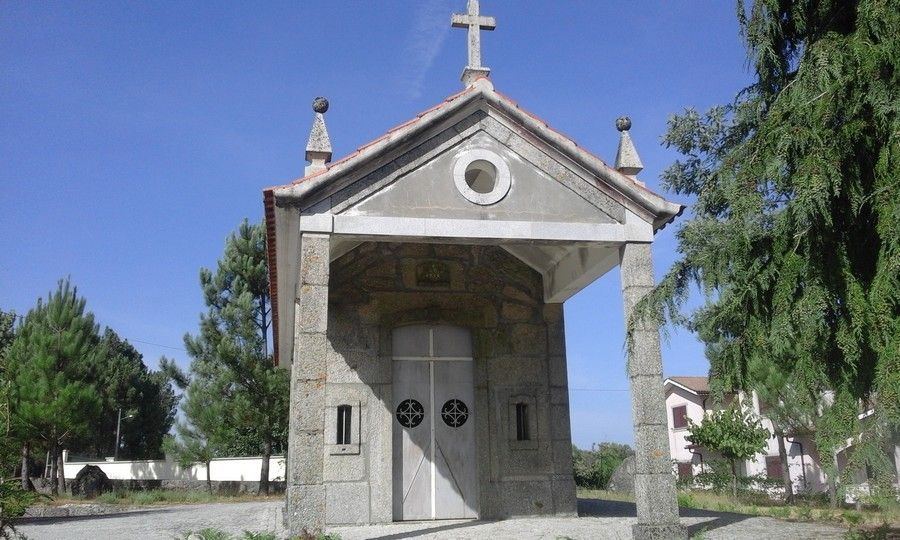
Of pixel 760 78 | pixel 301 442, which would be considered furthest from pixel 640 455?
pixel 760 78

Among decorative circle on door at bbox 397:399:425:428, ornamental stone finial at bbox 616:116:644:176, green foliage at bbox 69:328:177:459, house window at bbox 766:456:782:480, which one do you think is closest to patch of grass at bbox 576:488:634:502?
decorative circle on door at bbox 397:399:425:428

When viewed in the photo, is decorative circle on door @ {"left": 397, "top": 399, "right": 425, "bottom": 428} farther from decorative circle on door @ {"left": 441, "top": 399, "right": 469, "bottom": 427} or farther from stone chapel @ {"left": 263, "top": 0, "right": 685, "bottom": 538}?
decorative circle on door @ {"left": 441, "top": 399, "right": 469, "bottom": 427}

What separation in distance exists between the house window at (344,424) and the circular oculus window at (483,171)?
4.19 meters

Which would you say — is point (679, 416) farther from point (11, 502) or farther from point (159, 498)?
Answer: point (11, 502)

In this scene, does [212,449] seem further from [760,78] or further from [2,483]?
[760,78]

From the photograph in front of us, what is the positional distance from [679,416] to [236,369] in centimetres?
2441

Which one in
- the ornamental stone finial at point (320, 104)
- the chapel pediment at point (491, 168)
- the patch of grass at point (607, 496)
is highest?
Result: the ornamental stone finial at point (320, 104)

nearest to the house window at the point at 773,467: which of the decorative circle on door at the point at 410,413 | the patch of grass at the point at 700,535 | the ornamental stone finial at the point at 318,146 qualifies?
the decorative circle on door at the point at 410,413

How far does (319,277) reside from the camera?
356 inches

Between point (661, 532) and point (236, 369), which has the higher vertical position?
point (236, 369)

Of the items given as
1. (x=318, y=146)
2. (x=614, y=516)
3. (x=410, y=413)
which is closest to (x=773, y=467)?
(x=614, y=516)

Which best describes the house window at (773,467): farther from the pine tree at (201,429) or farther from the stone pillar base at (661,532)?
the stone pillar base at (661,532)

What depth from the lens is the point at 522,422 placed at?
40.7ft

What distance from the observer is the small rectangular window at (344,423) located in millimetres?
11773
